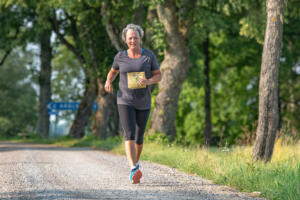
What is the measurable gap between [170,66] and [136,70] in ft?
28.7

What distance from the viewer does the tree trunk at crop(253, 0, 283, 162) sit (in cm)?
859

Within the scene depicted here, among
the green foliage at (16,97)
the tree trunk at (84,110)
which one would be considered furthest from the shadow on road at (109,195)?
the green foliage at (16,97)

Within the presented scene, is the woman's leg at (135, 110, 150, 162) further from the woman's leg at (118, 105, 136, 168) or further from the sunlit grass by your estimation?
the sunlit grass

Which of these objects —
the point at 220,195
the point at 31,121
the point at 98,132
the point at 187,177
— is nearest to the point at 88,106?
the point at 98,132

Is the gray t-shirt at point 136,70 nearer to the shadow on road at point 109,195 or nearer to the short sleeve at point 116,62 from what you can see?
the short sleeve at point 116,62

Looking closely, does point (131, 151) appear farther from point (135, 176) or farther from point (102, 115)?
point (102, 115)

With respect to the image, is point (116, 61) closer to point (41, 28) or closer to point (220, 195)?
point (220, 195)

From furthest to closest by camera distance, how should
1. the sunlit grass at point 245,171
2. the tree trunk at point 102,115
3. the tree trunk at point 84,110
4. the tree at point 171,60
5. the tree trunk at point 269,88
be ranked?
the tree trunk at point 84,110
the tree trunk at point 102,115
the tree at point 171,60
the tree trunk at point 269,88
the sunlit grass at point 245,171

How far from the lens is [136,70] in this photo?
612cm

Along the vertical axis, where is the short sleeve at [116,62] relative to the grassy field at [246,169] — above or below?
above

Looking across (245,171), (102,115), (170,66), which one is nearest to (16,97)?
(102,115)

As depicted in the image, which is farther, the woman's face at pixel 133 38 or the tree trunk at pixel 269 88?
the tree trunk at pixel 269 88

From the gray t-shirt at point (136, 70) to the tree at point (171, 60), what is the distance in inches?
334

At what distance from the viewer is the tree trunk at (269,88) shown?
8594mm
